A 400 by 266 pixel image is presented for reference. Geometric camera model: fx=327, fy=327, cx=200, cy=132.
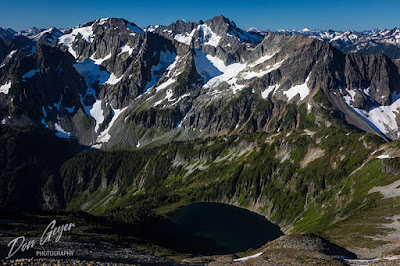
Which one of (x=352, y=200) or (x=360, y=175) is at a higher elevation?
(x=360, y=175)

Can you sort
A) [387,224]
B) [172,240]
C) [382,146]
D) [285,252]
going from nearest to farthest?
[285,252] < [387,224] < [172,240] < [382,146]

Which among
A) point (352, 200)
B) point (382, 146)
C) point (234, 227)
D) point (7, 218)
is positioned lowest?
point (234, 227)

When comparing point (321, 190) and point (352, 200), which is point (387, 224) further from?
point (321, 190)

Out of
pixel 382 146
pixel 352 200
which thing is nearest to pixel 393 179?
pixel 352 200

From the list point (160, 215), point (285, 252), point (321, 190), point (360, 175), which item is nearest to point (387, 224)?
point (285, 252)

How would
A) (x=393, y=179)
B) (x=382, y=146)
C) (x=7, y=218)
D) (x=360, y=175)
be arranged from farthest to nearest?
(x=382, y=146), (x=360, y=175), (x=393, y=179), (x=7, y=218)

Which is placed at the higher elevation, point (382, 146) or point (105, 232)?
point (382, 146)

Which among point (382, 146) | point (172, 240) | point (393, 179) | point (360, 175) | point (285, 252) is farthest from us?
point (382, 146)

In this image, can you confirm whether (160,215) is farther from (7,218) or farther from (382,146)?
(382,146)

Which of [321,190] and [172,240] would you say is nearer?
[172,240]
